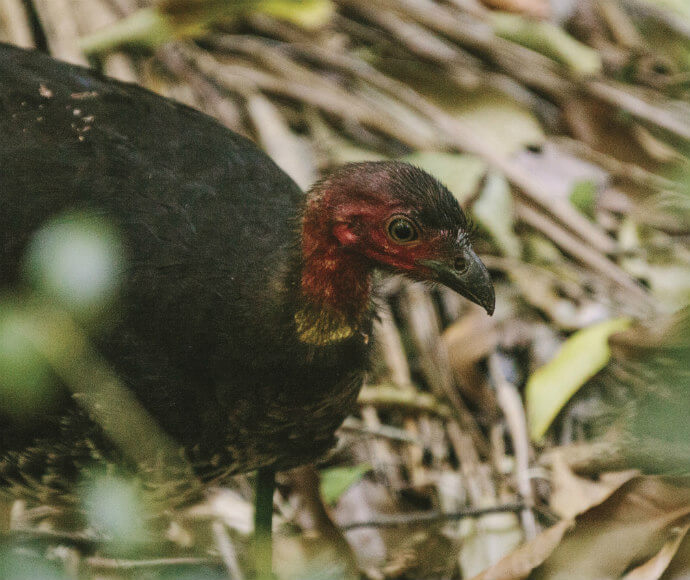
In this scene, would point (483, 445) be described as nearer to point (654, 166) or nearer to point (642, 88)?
point (654, 166)

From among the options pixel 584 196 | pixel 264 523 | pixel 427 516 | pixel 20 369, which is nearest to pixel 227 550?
pixel 264 523

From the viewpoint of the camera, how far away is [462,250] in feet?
6.97

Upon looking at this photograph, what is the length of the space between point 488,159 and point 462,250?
1412 millimetres

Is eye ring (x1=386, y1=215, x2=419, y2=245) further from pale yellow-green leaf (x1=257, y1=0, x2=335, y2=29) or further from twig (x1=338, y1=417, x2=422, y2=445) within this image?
pale yellow-green leaf (x1=257, y1=0, x2=335, y2=29)

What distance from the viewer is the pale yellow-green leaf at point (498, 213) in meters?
3.28

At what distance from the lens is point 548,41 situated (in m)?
3.74

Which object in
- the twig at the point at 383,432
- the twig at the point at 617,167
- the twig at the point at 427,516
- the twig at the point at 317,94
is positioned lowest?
the twig at the point at 427,516

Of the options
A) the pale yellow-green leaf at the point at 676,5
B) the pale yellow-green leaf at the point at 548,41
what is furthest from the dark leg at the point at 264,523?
the pale yellow-green leaf at the point at 676,5

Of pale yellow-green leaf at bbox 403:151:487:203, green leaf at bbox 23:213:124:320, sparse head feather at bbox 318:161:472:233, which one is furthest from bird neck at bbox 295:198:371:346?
pale yellow-green leaf at bbox 403:151:487:203

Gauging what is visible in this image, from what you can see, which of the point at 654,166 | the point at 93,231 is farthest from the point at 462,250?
the point at 654,166

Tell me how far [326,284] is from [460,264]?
311mm

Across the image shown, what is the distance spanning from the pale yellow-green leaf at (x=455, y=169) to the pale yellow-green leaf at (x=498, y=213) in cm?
5

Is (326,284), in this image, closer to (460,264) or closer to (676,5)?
(460,264)

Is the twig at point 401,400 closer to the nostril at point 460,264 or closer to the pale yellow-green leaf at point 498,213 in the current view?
the pale yellow-green leaf at point 498,213
